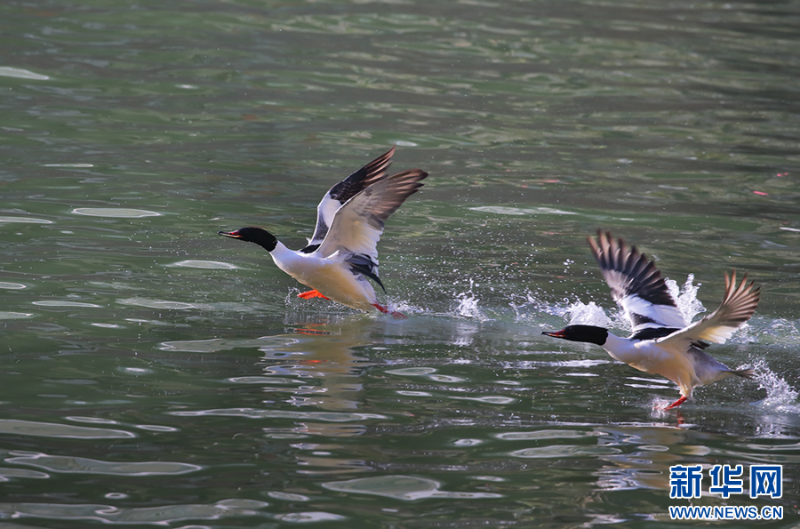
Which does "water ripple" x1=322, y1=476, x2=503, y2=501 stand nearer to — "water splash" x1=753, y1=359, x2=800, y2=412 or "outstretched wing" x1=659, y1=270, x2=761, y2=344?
"outstretched wing" x1=659, y1=270, x2=761, y2=344

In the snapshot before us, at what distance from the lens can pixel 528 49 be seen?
2031 cm

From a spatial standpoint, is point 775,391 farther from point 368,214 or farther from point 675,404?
point 368,214

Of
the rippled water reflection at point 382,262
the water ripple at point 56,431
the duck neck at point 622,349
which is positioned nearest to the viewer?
the rippled water reflection at point 382,262

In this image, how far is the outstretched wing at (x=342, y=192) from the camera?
902cm

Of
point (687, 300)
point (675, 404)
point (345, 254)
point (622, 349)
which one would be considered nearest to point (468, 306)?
point (345, 254)

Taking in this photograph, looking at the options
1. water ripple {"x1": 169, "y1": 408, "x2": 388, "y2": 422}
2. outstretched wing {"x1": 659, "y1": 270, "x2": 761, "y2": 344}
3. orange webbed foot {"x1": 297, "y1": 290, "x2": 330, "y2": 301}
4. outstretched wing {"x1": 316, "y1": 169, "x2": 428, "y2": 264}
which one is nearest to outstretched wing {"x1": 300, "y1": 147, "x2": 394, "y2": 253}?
outstretched wing {"x1": 316, "y1": 169, "x2": 428, "y2": 264}

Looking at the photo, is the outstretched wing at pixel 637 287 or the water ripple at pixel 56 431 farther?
the outstretched wing at pixel 637 287

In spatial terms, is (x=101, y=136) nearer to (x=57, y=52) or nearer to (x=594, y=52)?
(x=57, y=52)

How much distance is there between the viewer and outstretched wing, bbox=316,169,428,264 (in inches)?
320

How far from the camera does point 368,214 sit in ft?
28.0

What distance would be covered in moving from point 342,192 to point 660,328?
335 centimetres

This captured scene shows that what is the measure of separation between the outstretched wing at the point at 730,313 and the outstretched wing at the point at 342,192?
3.37 m

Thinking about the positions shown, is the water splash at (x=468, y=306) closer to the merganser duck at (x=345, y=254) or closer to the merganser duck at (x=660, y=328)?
the merganser duck at (x=345, y=254)

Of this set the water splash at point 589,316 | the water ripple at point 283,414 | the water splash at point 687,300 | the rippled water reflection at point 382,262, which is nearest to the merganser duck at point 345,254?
the rippled water reflection at point 382,262
